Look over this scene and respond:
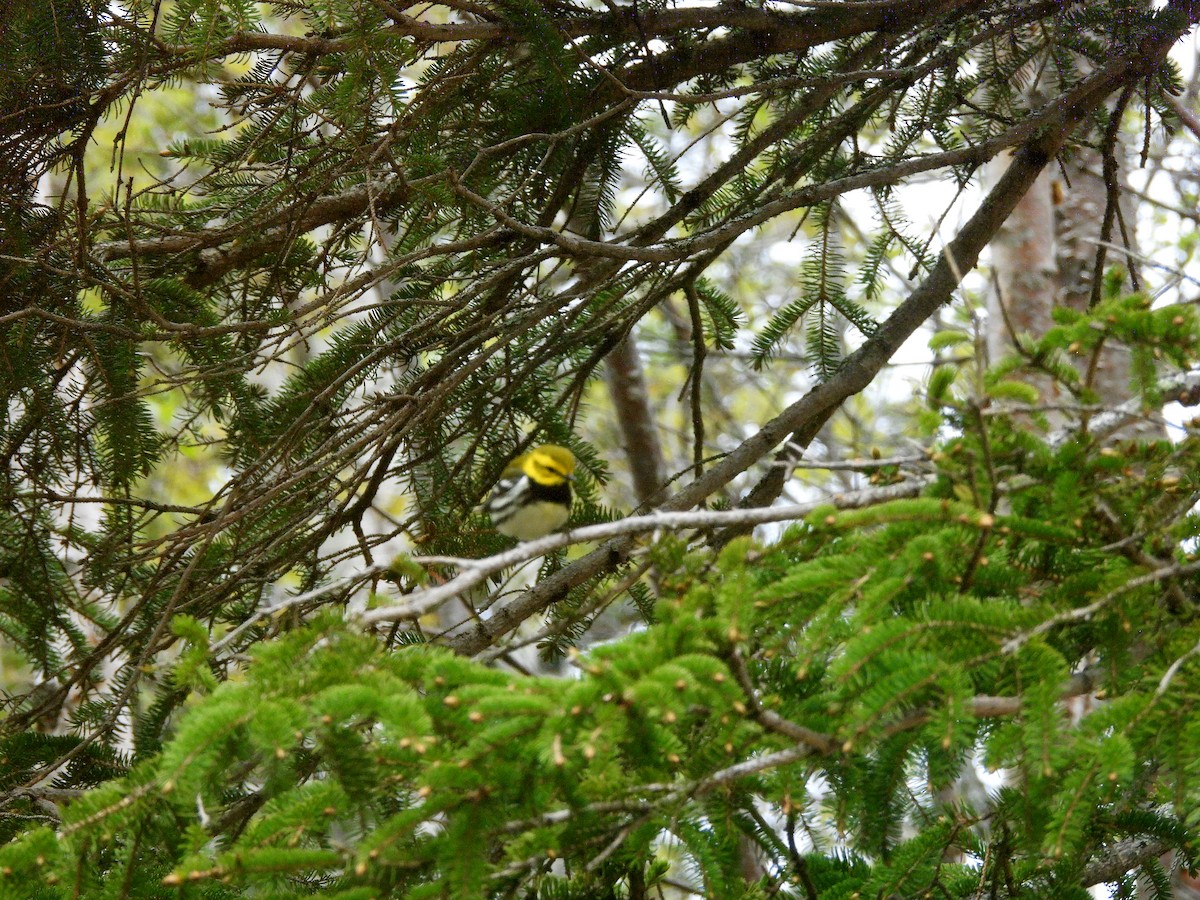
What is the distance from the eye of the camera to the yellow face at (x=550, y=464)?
152 inches

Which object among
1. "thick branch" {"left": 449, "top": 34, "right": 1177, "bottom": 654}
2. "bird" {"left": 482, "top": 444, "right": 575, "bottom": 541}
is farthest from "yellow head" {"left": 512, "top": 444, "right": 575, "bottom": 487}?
"thick branch" {"left": 449, "top": 34, "right": 1177, "bottom": 654}

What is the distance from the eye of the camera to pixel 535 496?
4.01 metres

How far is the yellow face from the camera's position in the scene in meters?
3.87

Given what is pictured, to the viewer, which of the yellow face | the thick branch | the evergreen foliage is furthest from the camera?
the yellow face

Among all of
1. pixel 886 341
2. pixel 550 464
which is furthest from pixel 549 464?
pixel 886 341

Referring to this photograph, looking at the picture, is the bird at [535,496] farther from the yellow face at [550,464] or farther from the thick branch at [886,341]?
the thick branch at [886,341]

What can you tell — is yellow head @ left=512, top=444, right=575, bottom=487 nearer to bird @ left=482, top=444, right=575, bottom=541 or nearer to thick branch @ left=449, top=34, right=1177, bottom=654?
bird @ left=482, top=444, right=575, bottom=541

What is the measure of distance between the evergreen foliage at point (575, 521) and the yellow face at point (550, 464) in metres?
0.06

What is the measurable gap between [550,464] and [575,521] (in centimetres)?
26

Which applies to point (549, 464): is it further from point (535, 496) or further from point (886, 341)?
point (886, 341)

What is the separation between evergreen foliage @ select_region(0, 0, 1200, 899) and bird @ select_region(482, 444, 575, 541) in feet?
0.27

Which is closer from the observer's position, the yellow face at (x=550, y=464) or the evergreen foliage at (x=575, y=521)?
the evergreen foliage at (x=575, y=521)

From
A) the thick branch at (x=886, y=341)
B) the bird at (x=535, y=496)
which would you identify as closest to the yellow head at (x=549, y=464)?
the bird at (x=535, y=496)

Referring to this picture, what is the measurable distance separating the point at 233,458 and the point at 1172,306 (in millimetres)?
2815
